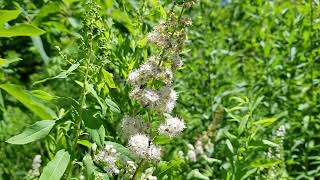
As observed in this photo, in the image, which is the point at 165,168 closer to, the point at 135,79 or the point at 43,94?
the point at 135,79

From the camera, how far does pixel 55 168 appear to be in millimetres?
1953

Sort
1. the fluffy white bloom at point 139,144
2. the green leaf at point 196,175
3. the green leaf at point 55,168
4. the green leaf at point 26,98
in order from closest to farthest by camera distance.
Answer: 1. the green leaf at point 26,98
2. the green leaf at point 55,168
3. the fluffy white bloom at point 139,144
4. the green leaf at point 196,175

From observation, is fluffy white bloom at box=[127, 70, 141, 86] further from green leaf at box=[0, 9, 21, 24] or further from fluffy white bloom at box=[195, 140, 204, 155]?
fluffy white bloom at box=[195, 140, 204, 155]

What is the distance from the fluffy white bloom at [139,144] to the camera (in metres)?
2.04

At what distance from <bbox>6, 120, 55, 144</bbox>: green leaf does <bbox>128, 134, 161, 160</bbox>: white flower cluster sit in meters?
0.30

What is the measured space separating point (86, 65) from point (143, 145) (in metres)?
0.38

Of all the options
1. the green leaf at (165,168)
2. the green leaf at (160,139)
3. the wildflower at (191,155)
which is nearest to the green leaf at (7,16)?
the green leaf at (160,139)

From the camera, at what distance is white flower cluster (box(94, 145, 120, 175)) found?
6.81 feet

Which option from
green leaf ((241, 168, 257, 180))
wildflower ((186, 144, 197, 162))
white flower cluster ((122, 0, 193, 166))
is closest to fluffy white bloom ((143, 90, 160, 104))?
white flower cluster ((122, 0, 193, 166))

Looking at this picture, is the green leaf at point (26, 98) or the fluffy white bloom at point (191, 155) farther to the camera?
the fluffy white bloom at point (191, 155)

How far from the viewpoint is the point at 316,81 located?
167 inches

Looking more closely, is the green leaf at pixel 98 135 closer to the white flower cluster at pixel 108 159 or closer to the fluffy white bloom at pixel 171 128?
the white flower cluster at pixel 108 159

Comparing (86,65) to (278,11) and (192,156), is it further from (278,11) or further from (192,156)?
(278,11)

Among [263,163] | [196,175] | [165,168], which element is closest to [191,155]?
[196,175]
